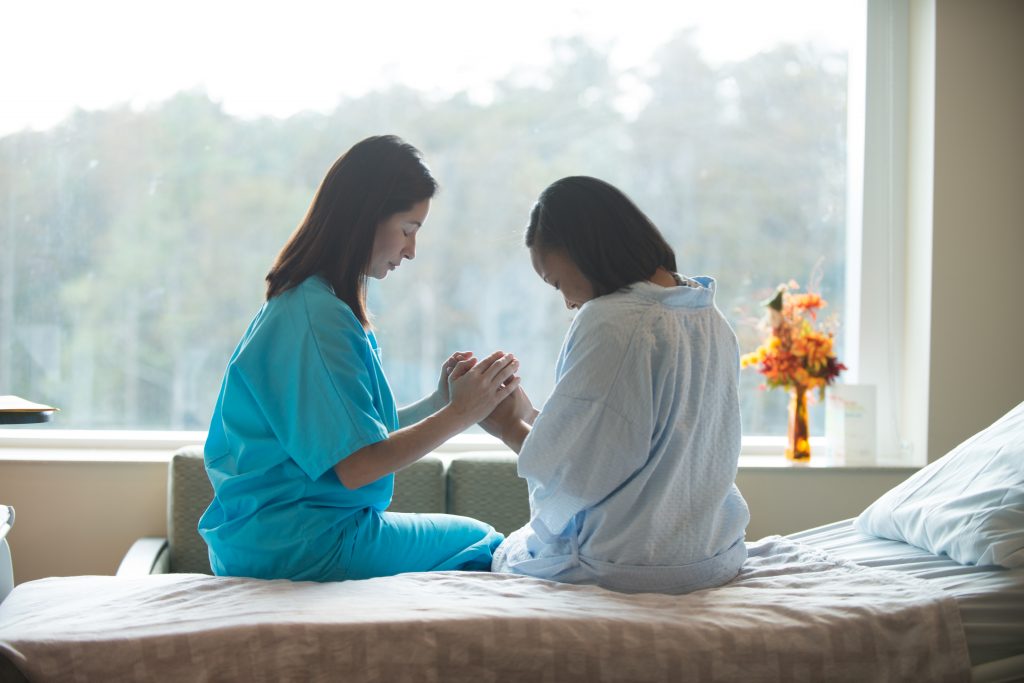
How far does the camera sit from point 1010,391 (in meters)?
2.97

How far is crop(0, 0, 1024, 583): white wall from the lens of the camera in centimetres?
295

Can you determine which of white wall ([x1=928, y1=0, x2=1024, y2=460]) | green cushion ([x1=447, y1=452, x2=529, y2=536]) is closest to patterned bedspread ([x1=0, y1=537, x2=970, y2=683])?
green cushion ([x1=447, y1=452, x2=529, y2=536])

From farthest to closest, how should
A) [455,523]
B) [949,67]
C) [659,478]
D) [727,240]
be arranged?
[727,240] < [949,67] < [455,523] < [659,478]

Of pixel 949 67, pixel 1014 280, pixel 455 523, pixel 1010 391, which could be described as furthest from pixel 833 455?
pixel 455 523

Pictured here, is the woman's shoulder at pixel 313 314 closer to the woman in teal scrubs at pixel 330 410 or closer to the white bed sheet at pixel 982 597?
the woman in teal scrubs at pixel 330 410

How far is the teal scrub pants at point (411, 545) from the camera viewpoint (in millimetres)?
1860

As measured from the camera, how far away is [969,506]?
1827mm

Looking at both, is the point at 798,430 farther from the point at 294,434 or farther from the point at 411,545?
the point at 294,434

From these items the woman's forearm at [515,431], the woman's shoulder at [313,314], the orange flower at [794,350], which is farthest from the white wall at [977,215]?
the woman's shoulder at [313,314]

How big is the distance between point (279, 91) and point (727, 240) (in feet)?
4.91

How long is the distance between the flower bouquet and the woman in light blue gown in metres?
1.23

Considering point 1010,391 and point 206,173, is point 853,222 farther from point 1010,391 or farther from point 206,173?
point 206,173

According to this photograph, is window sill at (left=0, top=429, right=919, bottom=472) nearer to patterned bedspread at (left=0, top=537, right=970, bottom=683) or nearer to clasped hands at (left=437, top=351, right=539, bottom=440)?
clasped hands at (left=437, top=351, right=539, bottom=440)

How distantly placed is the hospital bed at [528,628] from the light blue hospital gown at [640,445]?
0.07 meters
